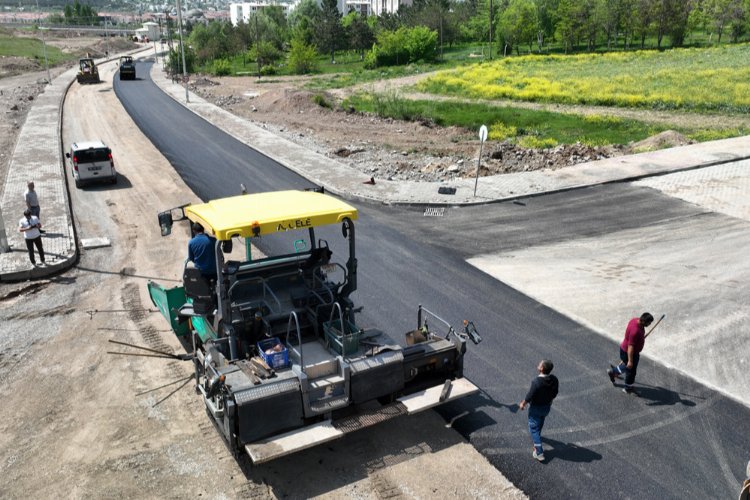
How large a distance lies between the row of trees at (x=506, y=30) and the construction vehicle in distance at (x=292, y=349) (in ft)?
209

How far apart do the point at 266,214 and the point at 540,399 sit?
413 cm

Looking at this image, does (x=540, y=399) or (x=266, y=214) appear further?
(x=266, y=214)

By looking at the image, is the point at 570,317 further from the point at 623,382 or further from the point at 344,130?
the point at 344,130

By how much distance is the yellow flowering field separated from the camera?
39219 mm

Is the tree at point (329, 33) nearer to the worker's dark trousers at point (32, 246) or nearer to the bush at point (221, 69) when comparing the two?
the bush at point (221, 69)

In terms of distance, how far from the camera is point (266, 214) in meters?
7.88

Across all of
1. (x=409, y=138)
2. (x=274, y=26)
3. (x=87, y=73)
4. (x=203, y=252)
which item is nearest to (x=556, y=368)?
(x=203, y=252)

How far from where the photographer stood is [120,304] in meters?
12.0

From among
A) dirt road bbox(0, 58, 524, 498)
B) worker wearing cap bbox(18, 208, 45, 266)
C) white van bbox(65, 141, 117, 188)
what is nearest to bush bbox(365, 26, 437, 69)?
white van bbox(65, 141, 117, 188)

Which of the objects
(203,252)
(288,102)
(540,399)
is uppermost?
(288,102)

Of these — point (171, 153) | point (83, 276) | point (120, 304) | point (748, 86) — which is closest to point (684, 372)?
point (120, 304)

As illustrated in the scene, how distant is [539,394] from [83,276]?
10.5 meters

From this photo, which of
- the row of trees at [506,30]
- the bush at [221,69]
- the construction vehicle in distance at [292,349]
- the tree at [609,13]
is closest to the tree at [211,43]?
the row of trees at [506,30]

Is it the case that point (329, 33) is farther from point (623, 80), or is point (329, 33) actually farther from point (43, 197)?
point (43, 197)
